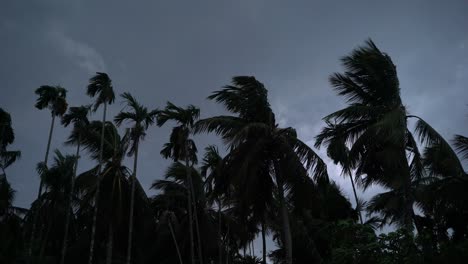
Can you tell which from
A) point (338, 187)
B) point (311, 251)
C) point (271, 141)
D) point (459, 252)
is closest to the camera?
point (459, 252)

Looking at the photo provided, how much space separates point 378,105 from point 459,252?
5.98 metres

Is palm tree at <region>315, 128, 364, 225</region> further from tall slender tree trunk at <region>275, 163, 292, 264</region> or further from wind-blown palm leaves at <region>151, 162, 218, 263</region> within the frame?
wind-blown palm leaves at <region>151, 162, 218, 263</region>

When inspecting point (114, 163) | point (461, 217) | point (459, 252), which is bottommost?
point (459, 252)

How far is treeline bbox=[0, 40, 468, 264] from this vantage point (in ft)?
34.1

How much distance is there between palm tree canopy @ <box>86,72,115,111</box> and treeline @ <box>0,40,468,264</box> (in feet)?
0.16

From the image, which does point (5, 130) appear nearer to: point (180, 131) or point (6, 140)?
point (6, 140)

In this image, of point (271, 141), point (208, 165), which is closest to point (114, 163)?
point (208, 165)

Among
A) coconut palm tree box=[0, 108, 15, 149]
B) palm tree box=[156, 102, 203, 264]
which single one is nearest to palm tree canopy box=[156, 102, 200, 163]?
palm tree box=[156, 102, 203, 264]

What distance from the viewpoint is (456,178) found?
9922 millimetres

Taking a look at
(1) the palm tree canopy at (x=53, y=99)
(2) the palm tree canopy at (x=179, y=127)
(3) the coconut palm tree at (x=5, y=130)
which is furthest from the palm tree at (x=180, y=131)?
(3) the coconut palm tree at (x=5, y=130)

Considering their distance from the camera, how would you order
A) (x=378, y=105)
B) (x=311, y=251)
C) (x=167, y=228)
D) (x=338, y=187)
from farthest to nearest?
(x=338, y=187) → (x=311, y=251) → (x=167, y=228) → (x=378, y=105)

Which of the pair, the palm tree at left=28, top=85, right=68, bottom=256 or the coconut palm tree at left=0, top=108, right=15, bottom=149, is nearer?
the palm tree at left=28, top=85, right=68, bottom=256

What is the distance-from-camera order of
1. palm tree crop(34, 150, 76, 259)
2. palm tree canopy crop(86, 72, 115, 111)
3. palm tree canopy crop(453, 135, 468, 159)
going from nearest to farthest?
1. palm tree canopy crop(453, 135, 468, 159)
2. palm tree canopy crop(86, 72, 115, 111)
3. palm tree crop(34, 150, 76, 259)

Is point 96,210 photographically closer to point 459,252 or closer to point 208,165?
point 208,165
